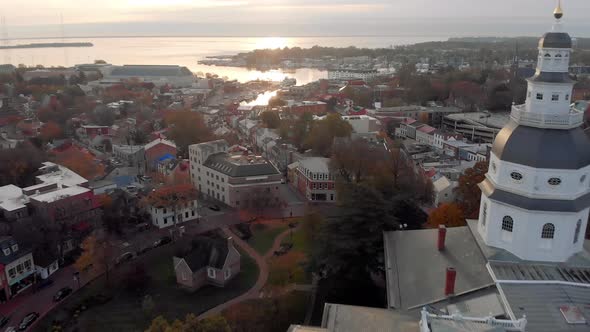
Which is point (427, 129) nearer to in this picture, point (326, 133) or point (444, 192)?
point (326, 133)

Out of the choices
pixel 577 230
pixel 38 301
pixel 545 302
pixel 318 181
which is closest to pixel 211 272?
pixel 38 301

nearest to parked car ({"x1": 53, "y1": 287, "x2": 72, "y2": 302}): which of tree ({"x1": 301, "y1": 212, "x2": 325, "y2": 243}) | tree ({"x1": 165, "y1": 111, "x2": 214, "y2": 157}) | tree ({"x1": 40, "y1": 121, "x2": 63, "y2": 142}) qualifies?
tree ({"x1": 301, "y1": 212, "x2": 325, "y2": 243})

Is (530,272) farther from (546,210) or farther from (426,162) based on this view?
(426,162)

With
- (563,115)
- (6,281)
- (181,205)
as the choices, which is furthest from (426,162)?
(6,281)

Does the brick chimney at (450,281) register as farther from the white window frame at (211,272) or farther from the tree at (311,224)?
the white window frame at (211,272)

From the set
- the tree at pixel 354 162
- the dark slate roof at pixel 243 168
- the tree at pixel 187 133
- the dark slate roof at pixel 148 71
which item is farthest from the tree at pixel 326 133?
the dark slate roof at pixel 148 71

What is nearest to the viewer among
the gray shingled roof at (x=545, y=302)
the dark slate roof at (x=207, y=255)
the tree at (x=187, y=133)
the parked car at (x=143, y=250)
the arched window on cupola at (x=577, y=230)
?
the gray shingled roof at (x=545, y=302)
